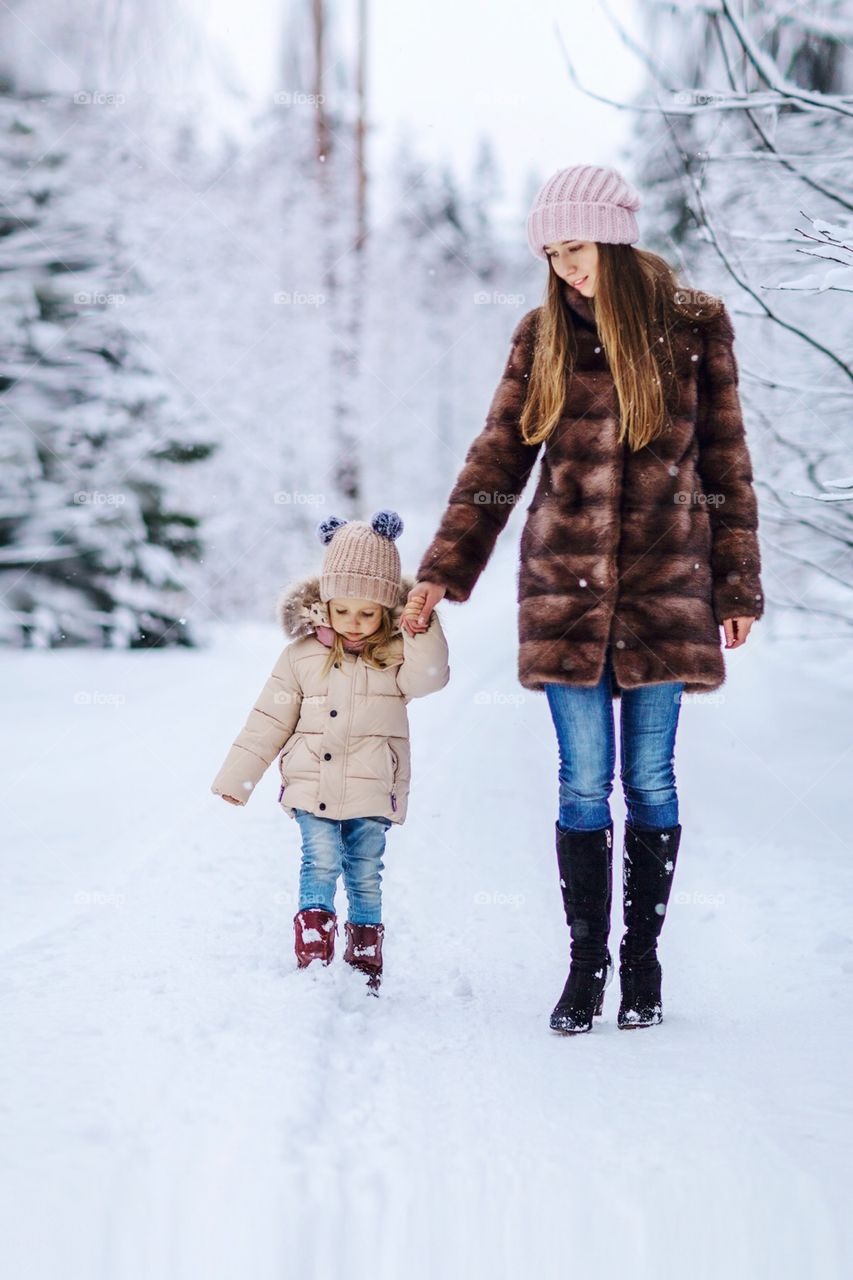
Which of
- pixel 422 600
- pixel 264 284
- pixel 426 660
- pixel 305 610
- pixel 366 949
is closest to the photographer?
pixel 422 600

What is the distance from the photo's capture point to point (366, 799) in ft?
11.6

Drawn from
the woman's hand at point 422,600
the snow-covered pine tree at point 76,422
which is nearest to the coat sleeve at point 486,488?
the woman's hand at point 422,600

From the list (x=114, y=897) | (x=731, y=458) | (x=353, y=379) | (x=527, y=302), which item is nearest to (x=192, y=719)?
(x=114, y=897)

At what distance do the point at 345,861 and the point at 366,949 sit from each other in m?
0.27

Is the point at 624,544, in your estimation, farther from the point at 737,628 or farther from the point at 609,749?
the point at 609,749

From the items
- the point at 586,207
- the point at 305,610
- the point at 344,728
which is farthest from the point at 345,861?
the point at 586,207

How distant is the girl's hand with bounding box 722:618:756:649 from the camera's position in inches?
125

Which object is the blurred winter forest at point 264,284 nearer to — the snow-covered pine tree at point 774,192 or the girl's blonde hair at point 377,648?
the snow-covered pine tree at point 774,192

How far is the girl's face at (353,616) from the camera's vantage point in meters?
3.62

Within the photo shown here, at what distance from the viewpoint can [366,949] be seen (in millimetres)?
3553

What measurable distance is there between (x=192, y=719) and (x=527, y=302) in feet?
95.7

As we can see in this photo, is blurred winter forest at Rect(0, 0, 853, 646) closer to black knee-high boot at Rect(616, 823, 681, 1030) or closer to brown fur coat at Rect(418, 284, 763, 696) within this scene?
brown fur coat at Rect(418, 284, 763, 696)

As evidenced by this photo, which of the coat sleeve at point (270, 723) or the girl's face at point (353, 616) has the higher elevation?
the girl's face at point (353, 616)

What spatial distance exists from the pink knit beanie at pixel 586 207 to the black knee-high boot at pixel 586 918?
63.9 inches
